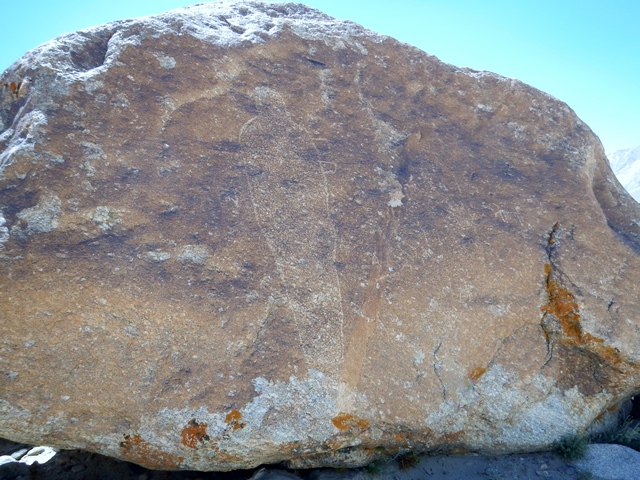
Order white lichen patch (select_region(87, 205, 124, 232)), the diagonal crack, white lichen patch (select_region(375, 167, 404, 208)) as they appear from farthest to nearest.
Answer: white lichen patch (select_region(375, 167, 404, 208)) → the diagonal crack → white lichen patch (select_region(87, 205, 124, 232))

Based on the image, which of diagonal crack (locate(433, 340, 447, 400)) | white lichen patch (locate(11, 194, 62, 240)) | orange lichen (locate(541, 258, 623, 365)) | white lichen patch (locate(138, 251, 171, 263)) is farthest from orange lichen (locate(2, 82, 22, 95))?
orange lichen (locate(541, 258, 623, 365))

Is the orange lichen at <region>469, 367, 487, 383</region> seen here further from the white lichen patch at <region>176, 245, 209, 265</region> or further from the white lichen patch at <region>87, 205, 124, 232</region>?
the white lichen patch at <region>87, 205, 124, 232</region>

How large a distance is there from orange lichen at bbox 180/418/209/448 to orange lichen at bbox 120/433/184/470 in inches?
5.0

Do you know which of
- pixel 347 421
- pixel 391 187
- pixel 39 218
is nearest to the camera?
pixel 39 218

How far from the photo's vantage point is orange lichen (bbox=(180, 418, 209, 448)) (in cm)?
251

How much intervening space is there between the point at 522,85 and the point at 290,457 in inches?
133

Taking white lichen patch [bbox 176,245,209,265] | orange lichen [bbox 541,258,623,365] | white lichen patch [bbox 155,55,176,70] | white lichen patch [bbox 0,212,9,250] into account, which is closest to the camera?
white lichen patch [bbox 0,212,9,250]

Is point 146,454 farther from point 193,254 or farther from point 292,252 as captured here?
point 292,252

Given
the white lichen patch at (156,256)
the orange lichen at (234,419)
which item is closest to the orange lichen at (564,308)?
the orange lichen at (234,419)

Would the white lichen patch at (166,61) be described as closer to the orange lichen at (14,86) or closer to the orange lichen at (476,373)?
the orange lichen at (14,86)

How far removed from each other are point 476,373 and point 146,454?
79.0 inches

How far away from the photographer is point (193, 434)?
2.52 meters

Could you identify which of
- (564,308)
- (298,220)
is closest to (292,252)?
(298,220)

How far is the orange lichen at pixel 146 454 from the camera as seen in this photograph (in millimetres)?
2488
